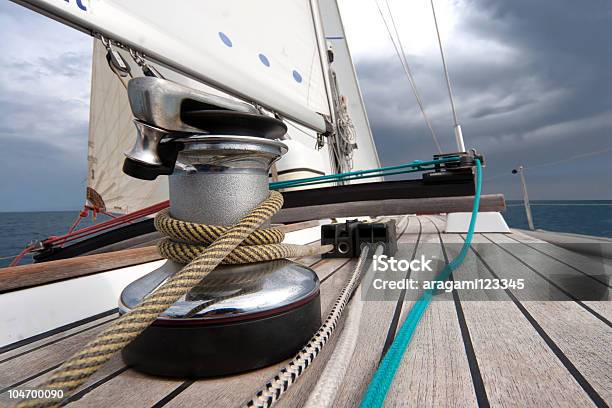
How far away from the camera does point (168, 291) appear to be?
1.09 ft

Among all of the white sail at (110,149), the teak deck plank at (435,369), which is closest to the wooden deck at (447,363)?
the teak deck plank at (435,369)

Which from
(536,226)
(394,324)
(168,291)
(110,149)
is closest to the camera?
(168,291)

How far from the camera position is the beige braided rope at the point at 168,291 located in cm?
26

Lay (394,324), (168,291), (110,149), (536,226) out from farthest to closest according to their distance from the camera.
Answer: (536,226)
(110,149)
(394,324)
(168,291)

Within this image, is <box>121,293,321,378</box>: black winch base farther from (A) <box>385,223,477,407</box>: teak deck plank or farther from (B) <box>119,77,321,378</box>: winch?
(A) <box>385,223,477,407</box>: teak deck plank

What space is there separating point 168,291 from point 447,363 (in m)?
0.30

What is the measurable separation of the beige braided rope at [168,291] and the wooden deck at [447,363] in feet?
0.31

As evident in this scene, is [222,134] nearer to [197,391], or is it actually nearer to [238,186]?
[238,186]

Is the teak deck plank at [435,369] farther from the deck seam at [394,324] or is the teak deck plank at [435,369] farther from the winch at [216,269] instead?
the winch at [216,269]

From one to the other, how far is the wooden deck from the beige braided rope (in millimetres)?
93

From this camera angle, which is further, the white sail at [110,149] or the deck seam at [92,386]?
the white sail at [110,149]

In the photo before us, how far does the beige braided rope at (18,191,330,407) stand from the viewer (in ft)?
0.86

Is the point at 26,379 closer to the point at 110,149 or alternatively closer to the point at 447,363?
the point at 447,363

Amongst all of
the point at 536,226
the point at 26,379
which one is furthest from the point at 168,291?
the point at 536,226
